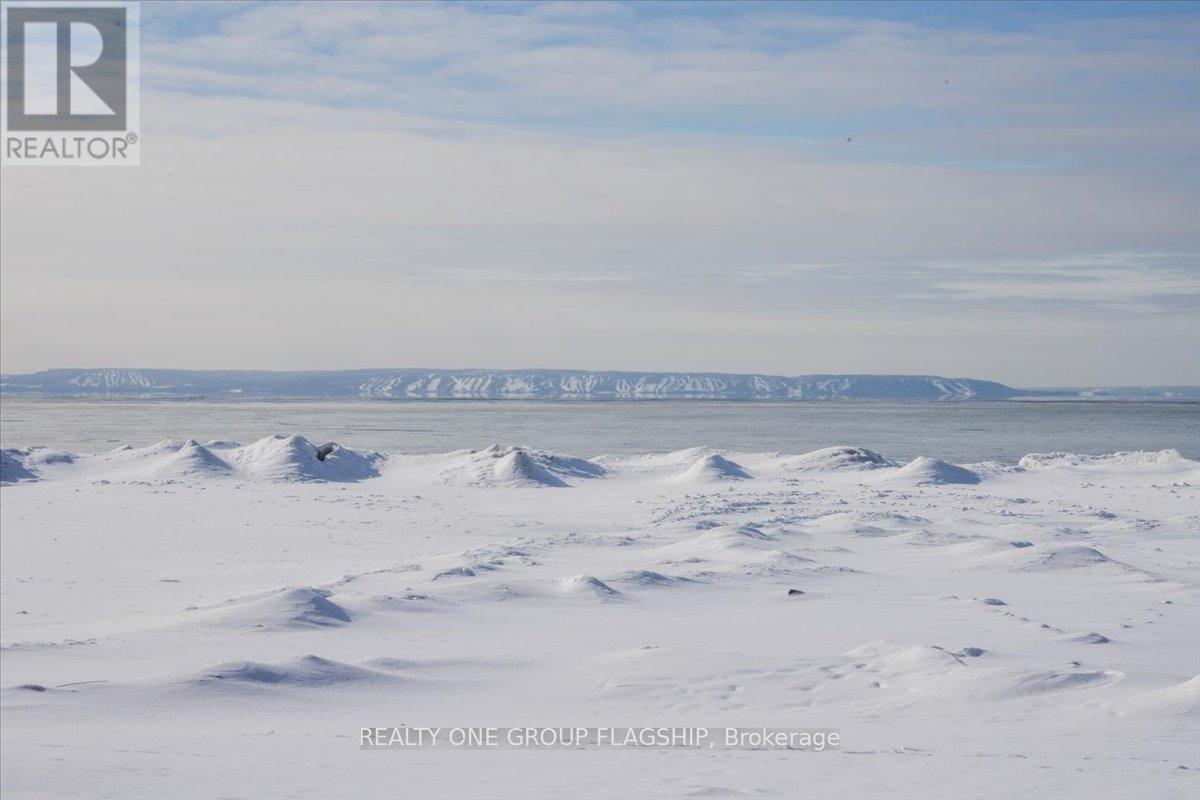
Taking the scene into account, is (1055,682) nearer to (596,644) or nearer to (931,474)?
(596,644)

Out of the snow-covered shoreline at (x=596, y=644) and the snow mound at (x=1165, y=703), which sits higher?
the snow mound at (x=1165, y=703)

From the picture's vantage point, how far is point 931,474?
30.2 m

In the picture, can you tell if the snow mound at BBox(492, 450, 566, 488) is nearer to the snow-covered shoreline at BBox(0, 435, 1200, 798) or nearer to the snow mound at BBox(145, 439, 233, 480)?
the snow-covered shoreline at BBox(0, 435, 1200, 798)

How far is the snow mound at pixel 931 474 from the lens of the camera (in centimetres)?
2988

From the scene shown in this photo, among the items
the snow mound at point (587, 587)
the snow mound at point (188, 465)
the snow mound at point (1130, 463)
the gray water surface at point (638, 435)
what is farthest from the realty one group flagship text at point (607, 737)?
the gray water surface at point (638, 435)

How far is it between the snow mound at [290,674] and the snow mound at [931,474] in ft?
74.5

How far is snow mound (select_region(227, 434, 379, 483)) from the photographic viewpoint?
2906 cm

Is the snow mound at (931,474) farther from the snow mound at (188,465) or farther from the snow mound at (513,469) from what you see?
the snow mound at (188,465)

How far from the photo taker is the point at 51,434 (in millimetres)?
58688

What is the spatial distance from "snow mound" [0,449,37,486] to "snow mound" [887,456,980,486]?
21904 mm

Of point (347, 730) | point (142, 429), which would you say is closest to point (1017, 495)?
point (347, 730)

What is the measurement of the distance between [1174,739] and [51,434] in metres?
60.3

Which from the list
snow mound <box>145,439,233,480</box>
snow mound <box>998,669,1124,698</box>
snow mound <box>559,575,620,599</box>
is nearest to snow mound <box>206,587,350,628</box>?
snow mound <box>559,575,620,599</box>

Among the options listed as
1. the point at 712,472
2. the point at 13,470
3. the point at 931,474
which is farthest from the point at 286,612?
the point at 931,474
